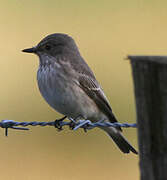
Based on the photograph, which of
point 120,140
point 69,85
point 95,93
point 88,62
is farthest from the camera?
point 88,62

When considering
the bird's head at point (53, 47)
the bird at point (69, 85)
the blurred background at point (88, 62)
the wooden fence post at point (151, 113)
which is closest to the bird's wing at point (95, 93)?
the bird at point (69, 85)

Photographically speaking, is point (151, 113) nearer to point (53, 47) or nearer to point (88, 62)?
point (53, 47)

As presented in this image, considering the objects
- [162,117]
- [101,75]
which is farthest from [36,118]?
[162,117]

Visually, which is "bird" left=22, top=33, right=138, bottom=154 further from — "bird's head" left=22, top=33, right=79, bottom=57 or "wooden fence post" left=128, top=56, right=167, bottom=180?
"wooden fence post" left=128, top=56, right=167, bottom=180

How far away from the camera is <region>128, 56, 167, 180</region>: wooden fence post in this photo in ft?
10.7

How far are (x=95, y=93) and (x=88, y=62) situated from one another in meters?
4.97

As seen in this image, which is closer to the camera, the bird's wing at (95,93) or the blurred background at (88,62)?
the bird's wing at (95,93)

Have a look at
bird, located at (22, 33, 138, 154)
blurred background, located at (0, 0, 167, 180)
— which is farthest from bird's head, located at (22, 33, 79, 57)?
blurred background, located at (0, 0, 167, 180)

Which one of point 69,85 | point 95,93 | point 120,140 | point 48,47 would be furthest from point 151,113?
point 48,47

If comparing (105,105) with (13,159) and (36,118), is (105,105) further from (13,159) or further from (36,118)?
(36,118)

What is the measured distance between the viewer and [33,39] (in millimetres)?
12094

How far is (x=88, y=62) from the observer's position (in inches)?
461

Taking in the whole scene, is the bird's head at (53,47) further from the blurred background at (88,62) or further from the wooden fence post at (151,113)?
the wooden fence post at (151,113)

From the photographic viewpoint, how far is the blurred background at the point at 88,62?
896 centimetres
